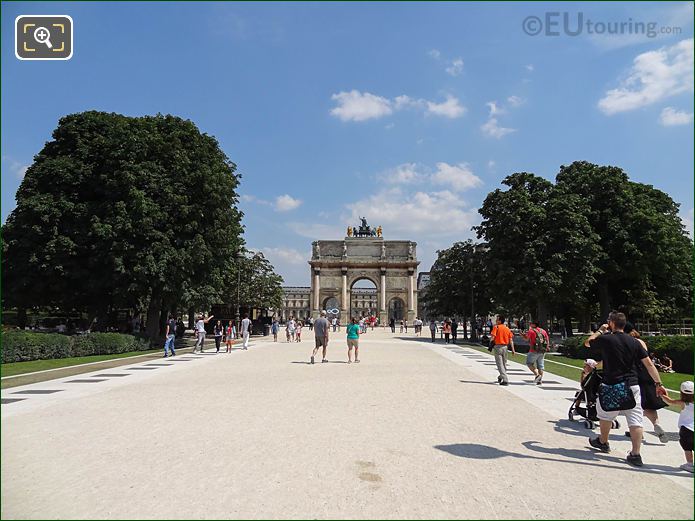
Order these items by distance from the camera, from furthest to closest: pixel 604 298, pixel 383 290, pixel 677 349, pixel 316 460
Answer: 1. pixel 383 290
2. pixel 604 298
3. pixel 677 349
4. pixel 316 460

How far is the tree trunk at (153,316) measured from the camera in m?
28.1

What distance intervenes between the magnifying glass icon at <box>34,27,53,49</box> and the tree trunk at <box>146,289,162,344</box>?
2366 cm

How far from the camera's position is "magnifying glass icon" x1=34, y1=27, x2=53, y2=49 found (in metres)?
5.38

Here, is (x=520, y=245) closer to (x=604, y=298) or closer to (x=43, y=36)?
(x=604, y=298)

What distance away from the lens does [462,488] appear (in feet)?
17.9

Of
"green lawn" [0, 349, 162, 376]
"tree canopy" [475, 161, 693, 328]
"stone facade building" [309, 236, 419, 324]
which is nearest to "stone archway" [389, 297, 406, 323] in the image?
"stone facade building" [309, 236, 419, 324]

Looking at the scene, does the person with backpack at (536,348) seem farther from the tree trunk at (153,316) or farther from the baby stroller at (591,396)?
the tree trunk at (153,316)

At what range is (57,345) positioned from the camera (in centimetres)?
2100

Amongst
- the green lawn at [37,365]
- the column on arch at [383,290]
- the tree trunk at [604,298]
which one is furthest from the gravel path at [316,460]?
the column on arch at [383,290]

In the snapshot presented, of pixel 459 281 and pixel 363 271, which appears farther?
pixel 363 271

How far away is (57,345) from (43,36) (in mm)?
18753

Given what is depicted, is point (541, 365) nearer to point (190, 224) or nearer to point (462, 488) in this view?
point (462, 488)

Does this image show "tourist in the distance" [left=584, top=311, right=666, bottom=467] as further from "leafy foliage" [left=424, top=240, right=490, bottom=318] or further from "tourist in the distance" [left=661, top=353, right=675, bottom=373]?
"leafy foliage" [left=424, top=240, right=490, bottom=318]

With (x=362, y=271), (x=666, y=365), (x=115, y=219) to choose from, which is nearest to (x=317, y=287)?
(x=362, y=271)
